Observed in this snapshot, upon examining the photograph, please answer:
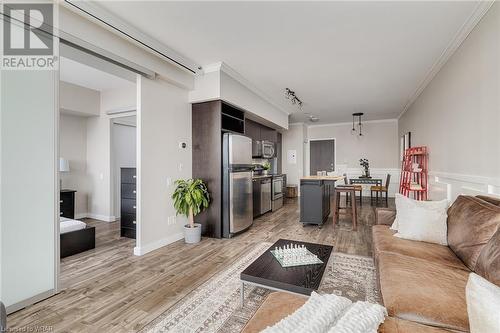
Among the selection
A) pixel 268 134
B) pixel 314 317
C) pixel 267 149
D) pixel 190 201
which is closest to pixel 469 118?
pixel 314 317

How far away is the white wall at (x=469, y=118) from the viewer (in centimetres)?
211

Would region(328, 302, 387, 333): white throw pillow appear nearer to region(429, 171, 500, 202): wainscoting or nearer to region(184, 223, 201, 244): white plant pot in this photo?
region(429, 171, 500, 202): wainscoting

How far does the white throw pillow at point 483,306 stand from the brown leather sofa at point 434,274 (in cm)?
25

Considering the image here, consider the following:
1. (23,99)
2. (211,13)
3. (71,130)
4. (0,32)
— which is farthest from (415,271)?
(71,130)

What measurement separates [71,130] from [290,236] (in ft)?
16.8

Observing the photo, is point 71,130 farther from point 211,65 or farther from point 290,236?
point 290,236

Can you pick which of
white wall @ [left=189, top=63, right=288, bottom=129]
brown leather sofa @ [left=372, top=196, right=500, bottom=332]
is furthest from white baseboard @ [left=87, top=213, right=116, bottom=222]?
brown leather sofa @ [left=372, top=196, right=500, bottom=332]

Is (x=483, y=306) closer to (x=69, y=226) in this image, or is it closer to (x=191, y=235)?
(x=191, y=235)

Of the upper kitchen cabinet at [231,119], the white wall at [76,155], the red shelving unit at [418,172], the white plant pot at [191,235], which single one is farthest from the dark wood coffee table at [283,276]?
the white wall at [76,155]

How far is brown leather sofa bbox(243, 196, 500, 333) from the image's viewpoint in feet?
3.96

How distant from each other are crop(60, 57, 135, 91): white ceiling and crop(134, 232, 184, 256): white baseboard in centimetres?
282

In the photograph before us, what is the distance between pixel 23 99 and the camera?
2010 millimetres

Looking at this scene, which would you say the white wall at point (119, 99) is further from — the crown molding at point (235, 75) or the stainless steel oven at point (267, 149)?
the stainless steel oven at point (267, 149)

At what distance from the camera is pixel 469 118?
256 cm
